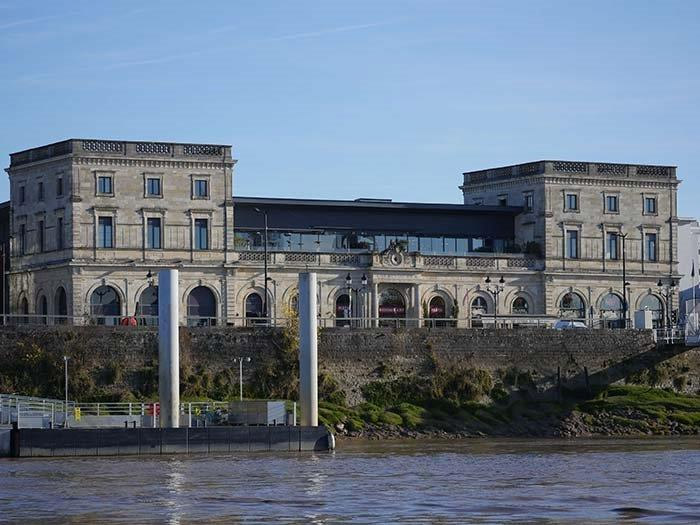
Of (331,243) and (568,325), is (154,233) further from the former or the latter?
(568,325)

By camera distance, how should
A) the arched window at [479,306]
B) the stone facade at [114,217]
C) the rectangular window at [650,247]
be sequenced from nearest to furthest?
the stone facade at [114,217] → the arched window at [479,306] → the rectangular window at [650,247]

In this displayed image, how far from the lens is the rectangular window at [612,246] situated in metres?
130

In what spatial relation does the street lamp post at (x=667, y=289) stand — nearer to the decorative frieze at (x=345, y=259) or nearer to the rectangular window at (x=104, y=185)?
the decorative frieze at (x=345, y=259)

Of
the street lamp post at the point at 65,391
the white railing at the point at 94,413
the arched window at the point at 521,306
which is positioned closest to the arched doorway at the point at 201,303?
the arched window at the point at 521,306

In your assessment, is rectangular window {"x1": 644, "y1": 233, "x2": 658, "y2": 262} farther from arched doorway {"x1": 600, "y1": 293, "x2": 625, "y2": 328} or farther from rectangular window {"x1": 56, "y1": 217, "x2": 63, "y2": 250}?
rectangular window {"x1": 56, "y1": 217, "x2": 63, "y2": 250}

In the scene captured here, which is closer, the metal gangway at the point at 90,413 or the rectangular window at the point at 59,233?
the metal gangway at the point at 90,413

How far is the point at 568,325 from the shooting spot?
377ft

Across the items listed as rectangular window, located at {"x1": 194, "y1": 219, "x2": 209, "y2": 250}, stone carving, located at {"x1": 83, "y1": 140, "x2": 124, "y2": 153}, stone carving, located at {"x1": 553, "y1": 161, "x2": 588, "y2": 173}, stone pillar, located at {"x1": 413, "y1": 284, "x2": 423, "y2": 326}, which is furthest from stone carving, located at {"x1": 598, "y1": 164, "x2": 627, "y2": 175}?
stone carving, located at {"x1": 83, "y1": 140, "x2": 124, "y2": 153}

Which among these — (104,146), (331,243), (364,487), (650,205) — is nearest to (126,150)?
(104,146)

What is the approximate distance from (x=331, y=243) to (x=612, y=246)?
2043 cm

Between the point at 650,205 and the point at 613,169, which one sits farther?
the point at 650,205

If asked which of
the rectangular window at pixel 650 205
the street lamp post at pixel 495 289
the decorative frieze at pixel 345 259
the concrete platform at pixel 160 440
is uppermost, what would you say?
the rectangular window at pixel 650 205

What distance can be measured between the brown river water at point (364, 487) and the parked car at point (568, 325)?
88.7ft

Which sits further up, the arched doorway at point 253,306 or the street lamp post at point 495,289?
the street lamp post at point 495,289
